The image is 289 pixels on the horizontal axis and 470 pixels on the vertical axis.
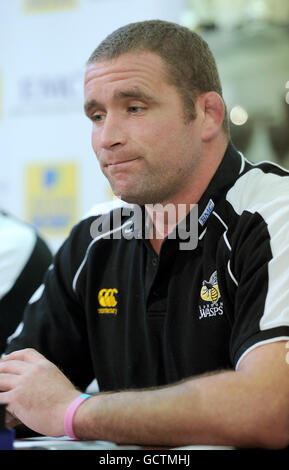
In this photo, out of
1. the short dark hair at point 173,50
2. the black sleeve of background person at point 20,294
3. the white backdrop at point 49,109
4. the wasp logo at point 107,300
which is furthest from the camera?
the white backdrop at point 49,109

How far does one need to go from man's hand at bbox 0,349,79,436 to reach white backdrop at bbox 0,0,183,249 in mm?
1883

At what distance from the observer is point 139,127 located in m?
1.34

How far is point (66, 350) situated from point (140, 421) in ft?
2.00

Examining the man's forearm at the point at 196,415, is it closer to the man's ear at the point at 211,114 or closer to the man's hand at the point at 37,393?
the man's hand at the point at 37,393

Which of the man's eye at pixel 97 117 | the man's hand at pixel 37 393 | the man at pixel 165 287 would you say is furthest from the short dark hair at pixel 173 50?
the man's hand at pixel 37 393

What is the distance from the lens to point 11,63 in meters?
3.27

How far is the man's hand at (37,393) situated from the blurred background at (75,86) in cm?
188

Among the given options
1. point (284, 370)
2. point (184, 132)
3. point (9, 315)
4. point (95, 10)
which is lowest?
point (9, 315)

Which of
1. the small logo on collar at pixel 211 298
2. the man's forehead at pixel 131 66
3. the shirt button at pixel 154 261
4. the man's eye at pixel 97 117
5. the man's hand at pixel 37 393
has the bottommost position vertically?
the man's hand at pixel 37 393

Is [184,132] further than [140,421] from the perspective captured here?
Yes

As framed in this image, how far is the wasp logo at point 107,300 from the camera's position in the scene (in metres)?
1.49

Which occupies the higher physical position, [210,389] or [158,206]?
[158,206]
